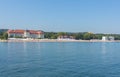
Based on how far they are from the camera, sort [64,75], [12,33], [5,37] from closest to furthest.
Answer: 1. [64,75]
2. [5,37]
3. [12,33]

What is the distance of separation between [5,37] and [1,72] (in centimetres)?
14117

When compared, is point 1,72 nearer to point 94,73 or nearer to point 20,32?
point 94,73

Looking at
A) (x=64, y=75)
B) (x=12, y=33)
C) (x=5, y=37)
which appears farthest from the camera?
(x=12, y=33)

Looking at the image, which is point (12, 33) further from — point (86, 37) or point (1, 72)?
point (1, 72)

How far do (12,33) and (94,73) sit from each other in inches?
6563

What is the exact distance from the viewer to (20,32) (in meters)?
190

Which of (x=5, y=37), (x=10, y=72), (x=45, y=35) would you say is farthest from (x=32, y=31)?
(x=10, y=72)

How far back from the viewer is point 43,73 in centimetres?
2347

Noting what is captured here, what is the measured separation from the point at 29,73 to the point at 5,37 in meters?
142

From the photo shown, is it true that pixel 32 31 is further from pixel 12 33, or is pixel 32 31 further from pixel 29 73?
pixel 29 73

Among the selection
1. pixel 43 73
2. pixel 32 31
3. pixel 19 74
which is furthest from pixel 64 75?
pixel 32 31

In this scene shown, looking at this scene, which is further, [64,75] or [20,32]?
[20,32]

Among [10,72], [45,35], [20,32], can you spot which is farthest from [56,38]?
[10,72]

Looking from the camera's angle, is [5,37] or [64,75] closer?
[64,75]
